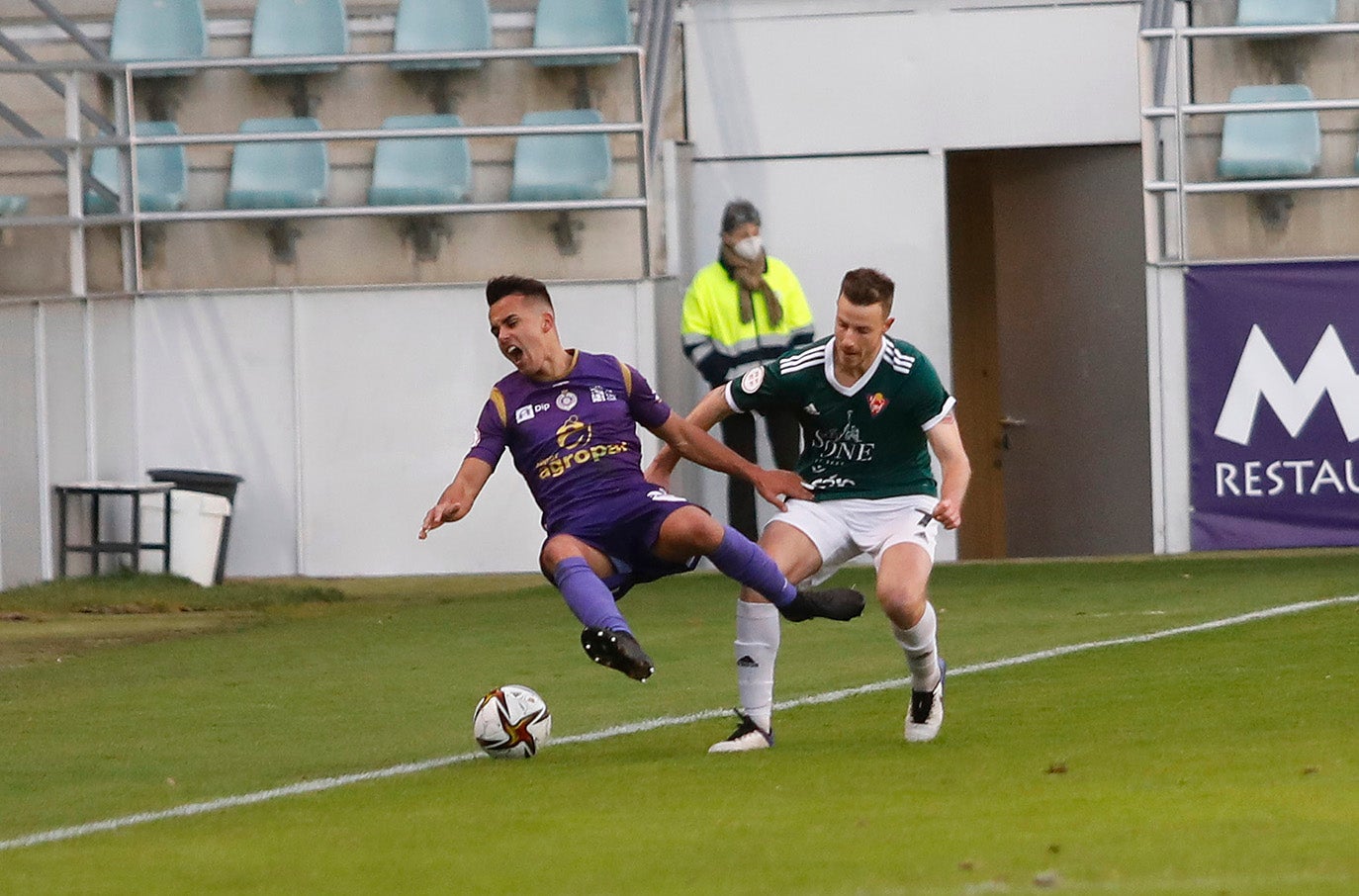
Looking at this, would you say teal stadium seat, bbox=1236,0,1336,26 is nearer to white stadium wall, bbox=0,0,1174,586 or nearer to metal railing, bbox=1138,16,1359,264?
metal railing, bbox=1138,16,1359,264

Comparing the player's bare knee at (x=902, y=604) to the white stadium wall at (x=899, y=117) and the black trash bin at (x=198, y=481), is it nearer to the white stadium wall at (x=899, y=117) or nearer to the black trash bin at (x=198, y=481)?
the white stadium wall at (x=899, y=117)

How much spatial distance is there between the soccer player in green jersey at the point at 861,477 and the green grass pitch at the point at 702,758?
0.30 metres

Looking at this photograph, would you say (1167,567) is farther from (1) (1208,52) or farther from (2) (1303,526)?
(1) (1208,52)

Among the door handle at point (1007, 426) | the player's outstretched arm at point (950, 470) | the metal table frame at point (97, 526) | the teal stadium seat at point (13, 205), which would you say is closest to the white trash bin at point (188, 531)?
Answer: the metal table frame at point (97, 526)

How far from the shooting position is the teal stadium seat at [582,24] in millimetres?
16562

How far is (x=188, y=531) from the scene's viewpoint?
14703 mm

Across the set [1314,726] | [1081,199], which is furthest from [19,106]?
[1314,726]

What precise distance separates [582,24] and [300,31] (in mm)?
2090

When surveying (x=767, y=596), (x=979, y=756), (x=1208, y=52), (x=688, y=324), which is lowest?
(x=979, y=756)

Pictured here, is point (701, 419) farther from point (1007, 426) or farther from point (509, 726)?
point (1007, 426)

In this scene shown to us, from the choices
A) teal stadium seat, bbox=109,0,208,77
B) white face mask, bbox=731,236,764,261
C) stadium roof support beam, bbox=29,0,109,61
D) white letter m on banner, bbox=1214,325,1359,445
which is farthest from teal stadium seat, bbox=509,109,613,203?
white letter m on banner, bbox=1214,325,1359,445

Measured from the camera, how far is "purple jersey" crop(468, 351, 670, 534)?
7410 millimetres

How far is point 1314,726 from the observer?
7.16 metres

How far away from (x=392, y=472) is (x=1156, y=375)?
17.0 ft
